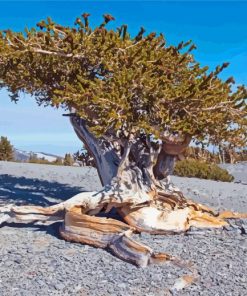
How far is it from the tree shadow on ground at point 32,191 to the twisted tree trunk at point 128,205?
213cm

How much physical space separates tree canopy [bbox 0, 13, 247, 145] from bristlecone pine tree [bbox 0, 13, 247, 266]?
0.02 metres

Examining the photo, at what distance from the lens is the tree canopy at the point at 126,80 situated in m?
6.73

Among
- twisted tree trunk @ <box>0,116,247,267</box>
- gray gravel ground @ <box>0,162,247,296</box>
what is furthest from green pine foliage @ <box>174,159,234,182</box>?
gray gravel ground @ <box>0,162,247,296</box>

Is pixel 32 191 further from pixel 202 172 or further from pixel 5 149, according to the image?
pixel 5 149

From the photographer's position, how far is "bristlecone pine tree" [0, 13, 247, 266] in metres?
6.70

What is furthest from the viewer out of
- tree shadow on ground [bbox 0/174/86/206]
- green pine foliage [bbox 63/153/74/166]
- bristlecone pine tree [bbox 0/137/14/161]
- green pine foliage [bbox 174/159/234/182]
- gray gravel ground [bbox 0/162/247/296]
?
green pine foliage [bbox 63/153/74/166]

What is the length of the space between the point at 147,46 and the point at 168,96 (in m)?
1.08

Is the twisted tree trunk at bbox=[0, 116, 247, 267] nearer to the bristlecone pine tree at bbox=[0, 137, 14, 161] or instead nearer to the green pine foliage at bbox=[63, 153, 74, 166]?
the bristlecone pine tree at bbox=[0, 137, 14, 161]

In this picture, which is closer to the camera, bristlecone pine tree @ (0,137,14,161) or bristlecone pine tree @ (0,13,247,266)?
bristlecone pine tree @ (0,13,247,266)

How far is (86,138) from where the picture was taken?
338 inches

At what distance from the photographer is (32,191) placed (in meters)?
11.3

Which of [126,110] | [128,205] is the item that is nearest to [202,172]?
[128,205]

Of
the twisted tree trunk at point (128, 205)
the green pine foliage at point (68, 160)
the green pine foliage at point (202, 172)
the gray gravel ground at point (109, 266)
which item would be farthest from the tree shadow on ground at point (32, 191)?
the green pine foliage at point (68, 160)

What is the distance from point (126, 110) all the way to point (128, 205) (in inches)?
65.4
